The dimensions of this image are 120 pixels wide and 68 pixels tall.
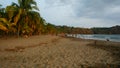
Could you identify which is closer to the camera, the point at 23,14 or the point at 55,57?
the point at 55,57

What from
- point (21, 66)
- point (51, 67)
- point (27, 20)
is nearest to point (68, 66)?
point (51, 67)

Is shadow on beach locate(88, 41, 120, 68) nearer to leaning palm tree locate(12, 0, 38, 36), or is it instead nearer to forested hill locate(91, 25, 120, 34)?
leaning palm tree locate(12, 0, 38, 36)

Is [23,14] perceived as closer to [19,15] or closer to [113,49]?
[19,15]

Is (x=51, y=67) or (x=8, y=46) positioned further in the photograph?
(x=8, y=46)

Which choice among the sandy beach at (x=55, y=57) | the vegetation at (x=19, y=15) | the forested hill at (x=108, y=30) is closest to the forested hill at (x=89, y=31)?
the forested hill at (x=108, y=30)

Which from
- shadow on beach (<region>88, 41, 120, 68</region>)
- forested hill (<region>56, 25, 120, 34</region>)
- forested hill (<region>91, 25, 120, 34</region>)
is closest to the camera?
shadow on beach (<region>88, 41, 120, 68</region>)

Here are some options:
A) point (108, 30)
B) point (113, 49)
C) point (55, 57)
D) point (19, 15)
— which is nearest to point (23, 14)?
point (19, 15)

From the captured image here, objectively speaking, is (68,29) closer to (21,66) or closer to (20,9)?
(20,9)

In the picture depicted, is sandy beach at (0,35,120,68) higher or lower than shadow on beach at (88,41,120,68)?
higher

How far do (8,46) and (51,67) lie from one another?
9.78m

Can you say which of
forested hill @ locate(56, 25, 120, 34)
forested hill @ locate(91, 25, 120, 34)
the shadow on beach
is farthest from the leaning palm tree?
forested hill @ locate(91, 25, 120, 34)

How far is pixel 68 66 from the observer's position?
32.8ft

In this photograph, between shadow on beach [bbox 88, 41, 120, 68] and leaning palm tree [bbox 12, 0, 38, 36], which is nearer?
shadow on beach [bbox 88, 41, 120, 68]

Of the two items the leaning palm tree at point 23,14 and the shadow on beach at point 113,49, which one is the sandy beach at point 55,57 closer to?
the shadow on beach at point 113,49
